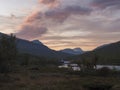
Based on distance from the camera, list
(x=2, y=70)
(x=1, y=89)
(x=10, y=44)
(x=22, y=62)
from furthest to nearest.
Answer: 1. (x=22, y=62)
2. (x=2, y=70)
3. (x=10, y=44)
4. (x=1, y=89)

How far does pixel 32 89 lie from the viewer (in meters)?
47.8

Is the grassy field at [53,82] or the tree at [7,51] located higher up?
the tree at [7,51]

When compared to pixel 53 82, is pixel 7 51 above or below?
above

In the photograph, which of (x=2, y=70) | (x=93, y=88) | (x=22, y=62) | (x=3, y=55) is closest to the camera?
(x=93, y=88)

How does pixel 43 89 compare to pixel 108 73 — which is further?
pixel 108 73

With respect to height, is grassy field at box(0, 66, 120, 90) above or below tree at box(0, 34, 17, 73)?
below

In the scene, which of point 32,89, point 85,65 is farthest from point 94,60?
point 32,89

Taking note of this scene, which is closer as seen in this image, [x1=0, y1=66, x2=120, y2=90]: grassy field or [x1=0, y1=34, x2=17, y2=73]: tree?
[x1=0, y1=66, x2=120, y2=90]: grassy field

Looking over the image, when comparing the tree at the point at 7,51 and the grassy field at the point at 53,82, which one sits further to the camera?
the tree at the point at 7,51

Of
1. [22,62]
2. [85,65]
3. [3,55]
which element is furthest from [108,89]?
[22,62]

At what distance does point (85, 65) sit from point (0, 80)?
6159 cm

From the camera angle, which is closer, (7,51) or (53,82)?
(53,82)

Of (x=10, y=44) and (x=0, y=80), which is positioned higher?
(x=10, y=44)

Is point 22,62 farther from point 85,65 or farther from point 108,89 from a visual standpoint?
point 108,89
